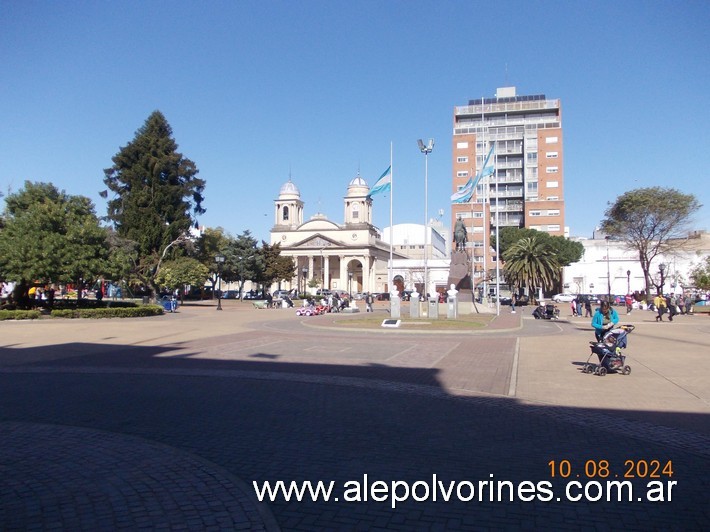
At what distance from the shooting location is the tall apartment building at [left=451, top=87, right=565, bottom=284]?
8700 centimetres

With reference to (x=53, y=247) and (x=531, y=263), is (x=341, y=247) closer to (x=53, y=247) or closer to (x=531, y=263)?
(x=531, y=263)

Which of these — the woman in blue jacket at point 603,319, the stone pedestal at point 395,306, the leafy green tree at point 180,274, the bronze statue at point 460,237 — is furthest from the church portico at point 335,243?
the woman in blue jacket at point 603,319

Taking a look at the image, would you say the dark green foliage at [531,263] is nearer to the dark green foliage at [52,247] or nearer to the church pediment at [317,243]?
the dark green foliage at [52,247]

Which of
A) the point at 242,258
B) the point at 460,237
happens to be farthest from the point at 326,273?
the point at 460,237

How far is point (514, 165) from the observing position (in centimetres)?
9169

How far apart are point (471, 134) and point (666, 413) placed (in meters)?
86.8

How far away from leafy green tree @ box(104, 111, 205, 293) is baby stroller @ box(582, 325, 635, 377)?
165ft

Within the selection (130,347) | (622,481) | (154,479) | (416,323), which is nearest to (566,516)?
(622,481)

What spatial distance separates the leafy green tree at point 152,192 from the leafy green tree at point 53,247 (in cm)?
2120

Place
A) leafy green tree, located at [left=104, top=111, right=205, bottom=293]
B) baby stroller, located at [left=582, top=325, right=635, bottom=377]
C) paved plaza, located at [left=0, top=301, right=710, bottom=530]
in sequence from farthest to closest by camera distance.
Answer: leafy green tree, located at [left=104, top=111, right=205, bottom=293] < baby stroller, located at [left=582, top=325, right=635, bottom=377] < paved plaza, located at [left=0, top=301, right=710, bottom=530]

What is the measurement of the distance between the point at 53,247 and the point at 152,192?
93.6 ft

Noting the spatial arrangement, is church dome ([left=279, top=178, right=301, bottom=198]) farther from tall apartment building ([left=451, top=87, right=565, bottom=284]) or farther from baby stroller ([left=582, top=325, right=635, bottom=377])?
baby stroller ([left=582, top=325, right=635, bottom=377])

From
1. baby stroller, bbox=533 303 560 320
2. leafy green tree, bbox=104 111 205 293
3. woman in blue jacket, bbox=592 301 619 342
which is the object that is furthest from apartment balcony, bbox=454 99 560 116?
woman in blue jacket, bbox=592 301 619 342

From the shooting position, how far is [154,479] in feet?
A: 18.2
